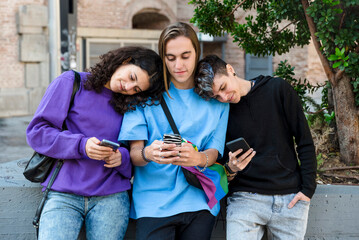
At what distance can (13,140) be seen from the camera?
33.9ft

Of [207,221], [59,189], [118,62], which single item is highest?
[118,62]

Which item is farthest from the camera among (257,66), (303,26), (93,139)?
(257,66)

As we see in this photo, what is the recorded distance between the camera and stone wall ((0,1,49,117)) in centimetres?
1334

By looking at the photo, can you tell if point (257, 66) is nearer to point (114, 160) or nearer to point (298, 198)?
point (298, 198)

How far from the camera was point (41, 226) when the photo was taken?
2.62 metres

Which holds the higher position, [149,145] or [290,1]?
[290,1]

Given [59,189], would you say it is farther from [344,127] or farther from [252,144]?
[344,127]

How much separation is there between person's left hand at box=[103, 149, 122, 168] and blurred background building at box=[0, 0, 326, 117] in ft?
32.2

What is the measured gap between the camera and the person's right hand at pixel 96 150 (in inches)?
101

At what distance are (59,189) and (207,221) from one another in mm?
946

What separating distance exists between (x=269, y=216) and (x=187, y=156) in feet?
2.38

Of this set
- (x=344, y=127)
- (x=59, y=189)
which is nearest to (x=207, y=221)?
(x=59, y=189)

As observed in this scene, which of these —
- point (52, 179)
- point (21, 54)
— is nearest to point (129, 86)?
point (52, 179)

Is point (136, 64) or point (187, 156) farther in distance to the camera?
point (136, 64)
